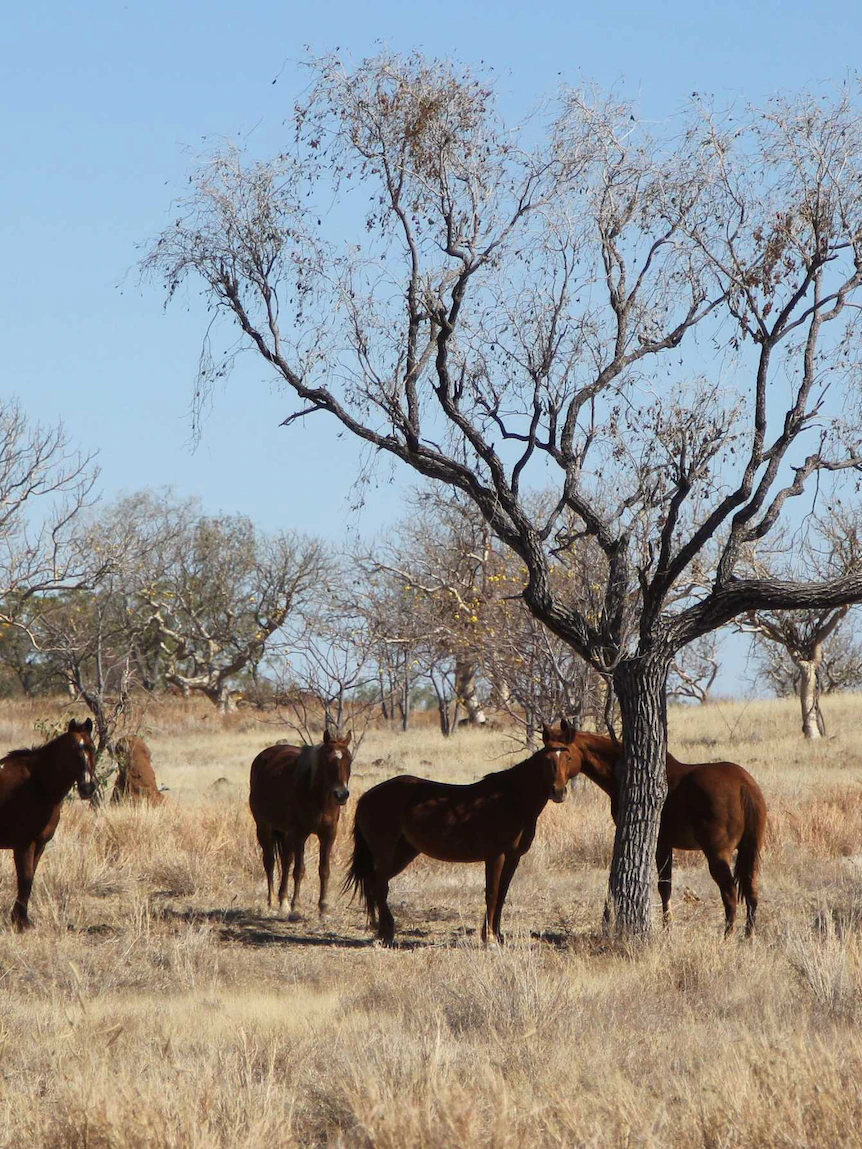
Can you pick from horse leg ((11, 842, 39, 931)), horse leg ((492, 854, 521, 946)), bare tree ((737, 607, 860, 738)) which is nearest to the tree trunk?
horse leg ((492, 854, 521, 946))

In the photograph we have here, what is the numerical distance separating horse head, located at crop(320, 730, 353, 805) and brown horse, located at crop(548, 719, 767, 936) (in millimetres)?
2018

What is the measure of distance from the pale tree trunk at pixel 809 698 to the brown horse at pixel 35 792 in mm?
23460

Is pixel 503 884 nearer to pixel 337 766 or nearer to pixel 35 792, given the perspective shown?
pixel 337 766

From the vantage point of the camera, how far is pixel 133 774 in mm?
18859

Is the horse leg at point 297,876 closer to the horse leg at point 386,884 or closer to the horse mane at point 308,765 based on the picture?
the horse mane at point 308,765

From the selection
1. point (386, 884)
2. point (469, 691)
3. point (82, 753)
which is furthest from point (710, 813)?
point (469, 691)

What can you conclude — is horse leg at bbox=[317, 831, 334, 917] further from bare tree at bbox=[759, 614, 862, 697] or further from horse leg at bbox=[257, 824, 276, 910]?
bare tree at bbox=[759, 614, 862, 697]

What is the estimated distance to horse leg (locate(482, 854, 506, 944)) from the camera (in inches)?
411

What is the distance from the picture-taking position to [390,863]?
10.8m

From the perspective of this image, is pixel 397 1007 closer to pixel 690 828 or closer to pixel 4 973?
pixel 4 973

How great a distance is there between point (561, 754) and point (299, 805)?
3131 mm

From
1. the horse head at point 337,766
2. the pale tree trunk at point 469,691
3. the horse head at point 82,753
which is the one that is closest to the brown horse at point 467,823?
the horse head at point 337,766

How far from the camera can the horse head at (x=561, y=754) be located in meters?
10.1

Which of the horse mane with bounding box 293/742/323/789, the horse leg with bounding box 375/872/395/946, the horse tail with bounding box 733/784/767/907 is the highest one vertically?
the horse mane with bounding box 293/742/323/789
